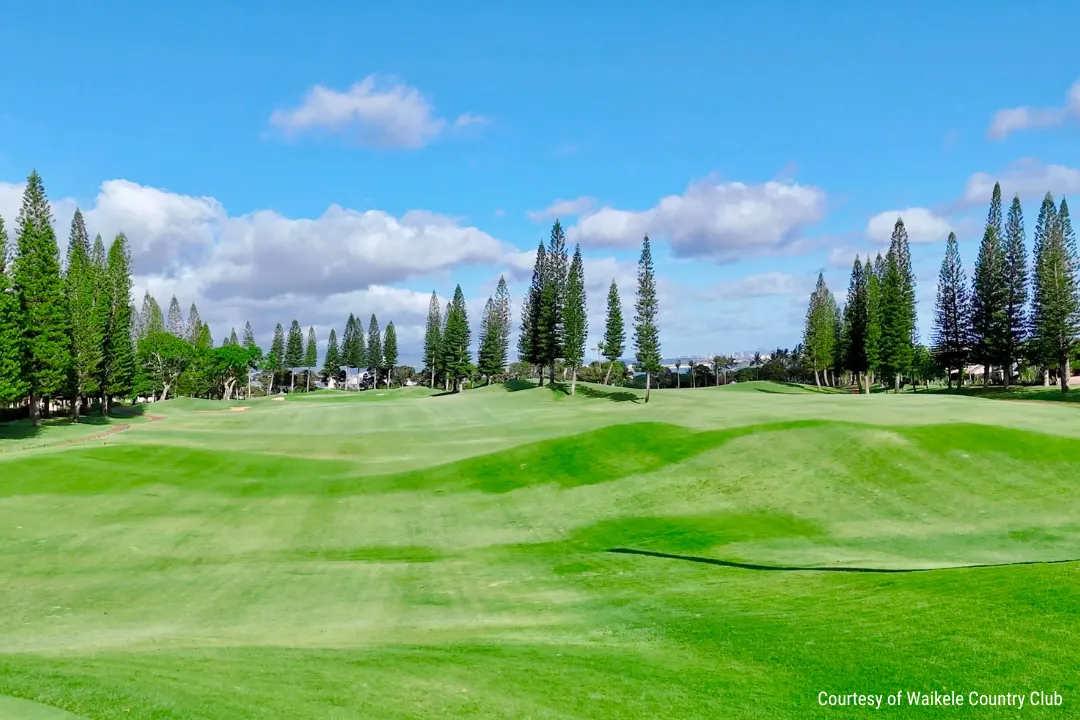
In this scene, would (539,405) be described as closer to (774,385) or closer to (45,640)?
(774,385)

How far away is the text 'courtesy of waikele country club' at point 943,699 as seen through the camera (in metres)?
9.36

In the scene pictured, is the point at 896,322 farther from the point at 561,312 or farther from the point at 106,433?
the point at 106,433

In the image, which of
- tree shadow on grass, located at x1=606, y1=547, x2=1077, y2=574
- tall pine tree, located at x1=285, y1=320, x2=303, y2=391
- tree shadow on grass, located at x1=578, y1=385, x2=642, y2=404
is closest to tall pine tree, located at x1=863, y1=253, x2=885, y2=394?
tree shadow on grass, located at x1=578, y1=385, x2=642, y2=404

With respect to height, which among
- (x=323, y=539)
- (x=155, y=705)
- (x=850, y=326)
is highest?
(x=850, y=326)

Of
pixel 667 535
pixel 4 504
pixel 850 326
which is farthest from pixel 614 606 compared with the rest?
pixel 850 326

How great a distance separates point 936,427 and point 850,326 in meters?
88.3

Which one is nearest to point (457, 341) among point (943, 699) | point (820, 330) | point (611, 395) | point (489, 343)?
point (489, 343)

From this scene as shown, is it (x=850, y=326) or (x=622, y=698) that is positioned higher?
(x=850, y=326)

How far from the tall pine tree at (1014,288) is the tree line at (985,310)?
0.11m

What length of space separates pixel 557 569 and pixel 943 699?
1428 centimetres

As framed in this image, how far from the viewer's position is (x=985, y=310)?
3789 inches

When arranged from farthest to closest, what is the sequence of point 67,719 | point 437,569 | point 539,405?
point 539,405, point 437,569, point 67,719

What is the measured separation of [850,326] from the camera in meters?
120

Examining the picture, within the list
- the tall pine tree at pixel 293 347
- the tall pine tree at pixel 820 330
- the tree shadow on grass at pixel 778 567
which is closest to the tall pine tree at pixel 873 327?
the tall pine tree at pixel 820 330
